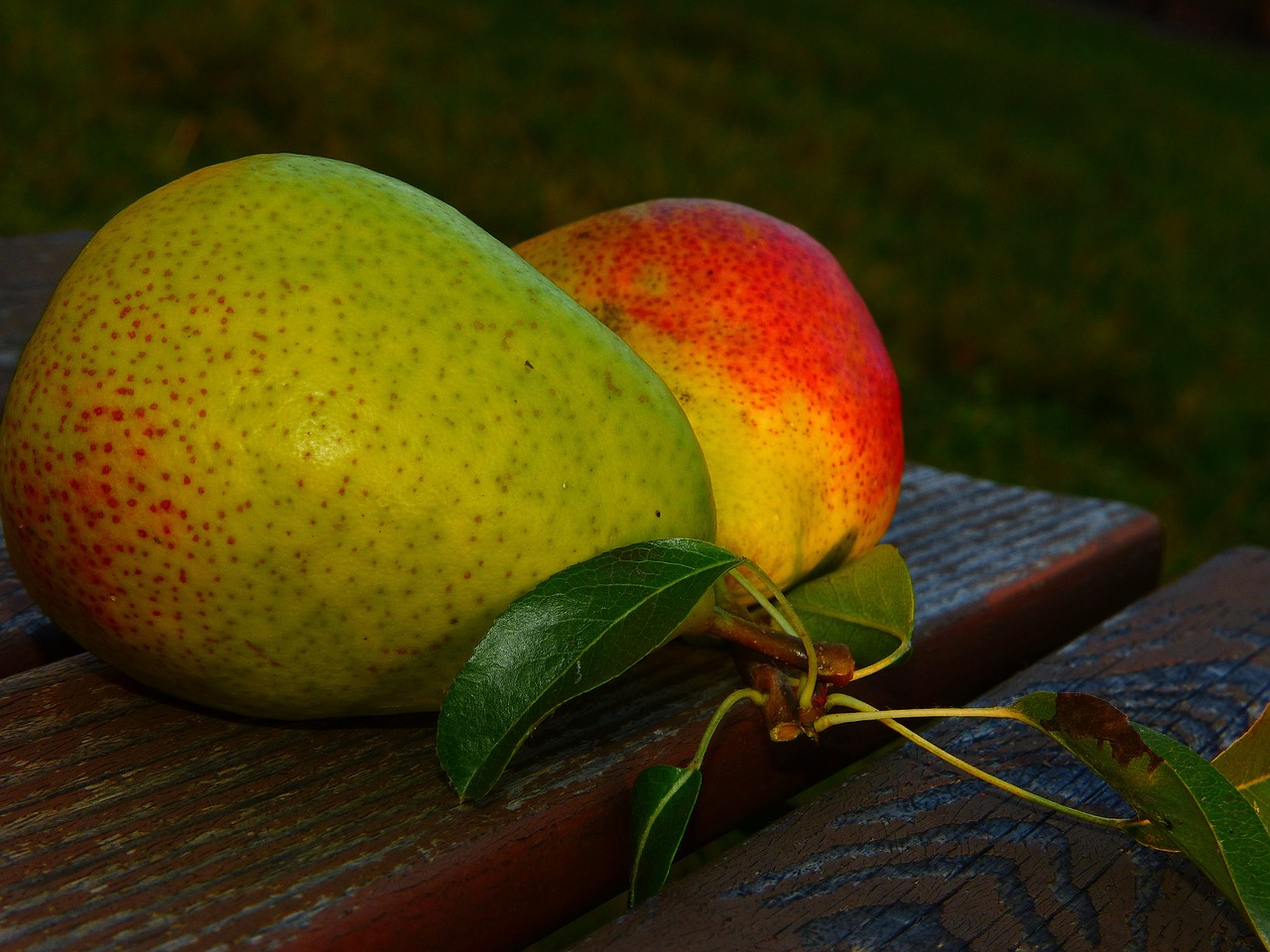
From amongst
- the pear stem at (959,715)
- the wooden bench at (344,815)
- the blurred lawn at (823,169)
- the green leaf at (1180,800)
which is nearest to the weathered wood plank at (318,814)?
the wooden bench at (344,815)

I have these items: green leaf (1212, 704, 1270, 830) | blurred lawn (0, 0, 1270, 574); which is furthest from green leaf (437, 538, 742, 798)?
blurred lawn (0, 0, 1270, 574)

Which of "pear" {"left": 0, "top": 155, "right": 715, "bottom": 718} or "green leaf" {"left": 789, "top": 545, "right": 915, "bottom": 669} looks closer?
"pear" {"left": 0, "top": 155, "right": 715, "bottom": 718}

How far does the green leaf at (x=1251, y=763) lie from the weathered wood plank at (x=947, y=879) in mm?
65

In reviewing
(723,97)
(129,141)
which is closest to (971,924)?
(129,141)

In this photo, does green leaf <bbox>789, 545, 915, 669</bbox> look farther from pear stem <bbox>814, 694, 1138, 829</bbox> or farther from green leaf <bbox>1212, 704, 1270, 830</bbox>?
green leaf <bbox>1212, 704, 1270, 830</bbox>

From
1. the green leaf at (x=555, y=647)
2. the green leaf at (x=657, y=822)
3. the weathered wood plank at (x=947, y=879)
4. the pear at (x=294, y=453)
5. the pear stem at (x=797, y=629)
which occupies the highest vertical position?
the pear at (x=294, y=453)

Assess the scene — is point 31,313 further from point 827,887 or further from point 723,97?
point 723,97

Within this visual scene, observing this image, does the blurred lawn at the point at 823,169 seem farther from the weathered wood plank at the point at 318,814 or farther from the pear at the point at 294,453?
the pear at the point at 294,453

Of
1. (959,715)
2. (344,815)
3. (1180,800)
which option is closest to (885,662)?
(959,715)

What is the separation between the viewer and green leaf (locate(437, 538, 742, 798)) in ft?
2.19

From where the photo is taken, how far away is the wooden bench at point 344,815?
63 centimetres

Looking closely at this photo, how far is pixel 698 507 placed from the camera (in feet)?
2.81

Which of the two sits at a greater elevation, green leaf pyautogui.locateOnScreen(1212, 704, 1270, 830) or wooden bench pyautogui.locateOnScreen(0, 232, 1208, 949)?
wooden bench pyautogui.locateOnScreen(0, 232, 1208, 949)

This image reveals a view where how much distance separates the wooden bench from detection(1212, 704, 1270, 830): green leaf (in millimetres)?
76
